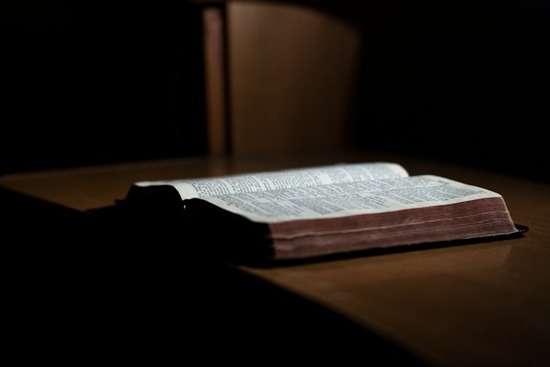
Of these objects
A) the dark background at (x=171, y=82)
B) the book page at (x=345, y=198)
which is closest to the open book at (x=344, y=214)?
the book page at (x=345, y=198)

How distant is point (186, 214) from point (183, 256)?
70 mm

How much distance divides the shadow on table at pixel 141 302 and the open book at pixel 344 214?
4 cm

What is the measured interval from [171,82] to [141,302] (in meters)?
0.94

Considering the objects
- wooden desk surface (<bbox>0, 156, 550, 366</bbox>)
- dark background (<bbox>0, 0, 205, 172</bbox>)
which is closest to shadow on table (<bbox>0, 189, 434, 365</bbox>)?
wooden desk surface (<bbox>0, 156, 550, 366</bbox>)

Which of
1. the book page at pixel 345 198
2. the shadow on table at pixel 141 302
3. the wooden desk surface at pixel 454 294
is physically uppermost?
the book page at pixel 345 198

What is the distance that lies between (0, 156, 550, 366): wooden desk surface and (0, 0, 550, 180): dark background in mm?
755

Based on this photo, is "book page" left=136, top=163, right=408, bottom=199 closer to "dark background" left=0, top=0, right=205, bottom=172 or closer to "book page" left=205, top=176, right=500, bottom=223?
"book page" left=205, top=176, right=500, bottom=223

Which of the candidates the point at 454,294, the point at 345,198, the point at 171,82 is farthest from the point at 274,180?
the point at 171,82

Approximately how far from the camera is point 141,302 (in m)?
0.98

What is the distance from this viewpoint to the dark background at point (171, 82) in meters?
1.67

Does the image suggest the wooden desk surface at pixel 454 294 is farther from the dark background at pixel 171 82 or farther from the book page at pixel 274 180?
the dark background at pixel 171 82

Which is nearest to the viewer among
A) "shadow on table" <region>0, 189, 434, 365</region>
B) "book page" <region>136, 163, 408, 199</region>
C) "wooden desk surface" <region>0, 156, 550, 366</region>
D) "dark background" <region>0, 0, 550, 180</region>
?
"wooden desk surface" <region>0, 156, 550, 366</region>

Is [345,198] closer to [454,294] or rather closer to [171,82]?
[454,294]

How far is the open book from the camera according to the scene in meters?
0.74
